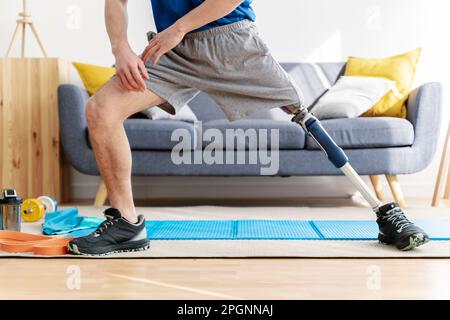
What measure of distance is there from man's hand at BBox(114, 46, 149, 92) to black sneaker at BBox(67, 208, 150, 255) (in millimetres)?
383

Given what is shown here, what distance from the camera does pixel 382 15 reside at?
3930 millimetres

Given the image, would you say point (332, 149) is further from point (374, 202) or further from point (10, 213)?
point (10, 213)

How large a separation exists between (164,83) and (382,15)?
98.2 inches

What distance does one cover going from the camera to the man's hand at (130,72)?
178 cm

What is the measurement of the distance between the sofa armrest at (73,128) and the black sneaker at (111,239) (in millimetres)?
1359

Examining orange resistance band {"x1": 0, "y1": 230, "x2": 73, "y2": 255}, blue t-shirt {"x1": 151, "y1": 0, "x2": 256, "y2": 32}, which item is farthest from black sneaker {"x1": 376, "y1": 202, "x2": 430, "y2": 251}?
orange resistance band {"x1": 0, "y1": 230, "x2": 73, "y2": 255}

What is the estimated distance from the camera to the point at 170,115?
3.44m

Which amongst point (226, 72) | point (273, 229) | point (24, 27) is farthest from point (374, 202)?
point (24, 27)

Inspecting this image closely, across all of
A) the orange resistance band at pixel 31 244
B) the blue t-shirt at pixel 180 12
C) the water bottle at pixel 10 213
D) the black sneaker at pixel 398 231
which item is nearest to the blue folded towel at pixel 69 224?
the water bottle at pixel 10 213

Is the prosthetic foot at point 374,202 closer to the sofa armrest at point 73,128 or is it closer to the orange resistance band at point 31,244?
the orange resistance band at point 31,244

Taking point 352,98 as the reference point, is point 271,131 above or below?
below

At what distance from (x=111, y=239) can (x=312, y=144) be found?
4.95 ft
